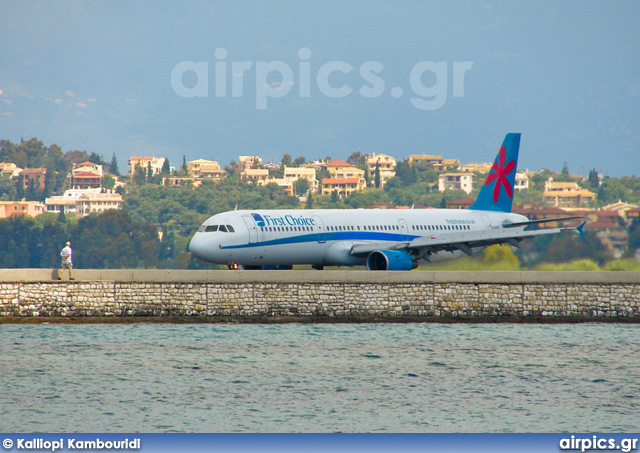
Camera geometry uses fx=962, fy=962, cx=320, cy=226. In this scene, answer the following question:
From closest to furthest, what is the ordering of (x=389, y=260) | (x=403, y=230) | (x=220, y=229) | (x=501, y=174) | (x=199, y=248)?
(x=199, y=248) → (x=220, y=229) → (x=389, y=260) → (x=403, y=230) → (x=501, y=174)

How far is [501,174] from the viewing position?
64875mm

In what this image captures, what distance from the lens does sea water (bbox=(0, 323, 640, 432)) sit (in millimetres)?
29828

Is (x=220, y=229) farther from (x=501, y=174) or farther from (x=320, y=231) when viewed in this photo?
(x=501, y=174)

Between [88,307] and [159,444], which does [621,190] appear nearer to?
[88,307]

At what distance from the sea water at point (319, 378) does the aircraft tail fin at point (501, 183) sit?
47.4 feet

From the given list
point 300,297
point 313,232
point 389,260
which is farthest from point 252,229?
point 389,260

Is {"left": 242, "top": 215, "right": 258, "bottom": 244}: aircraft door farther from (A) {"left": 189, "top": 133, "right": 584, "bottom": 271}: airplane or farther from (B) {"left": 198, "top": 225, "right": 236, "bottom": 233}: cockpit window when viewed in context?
(B) {"left": 198, "top": 225, "right": 236, "bottom": 233}: cockpit window

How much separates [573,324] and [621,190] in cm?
13460

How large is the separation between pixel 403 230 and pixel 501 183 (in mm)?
11848

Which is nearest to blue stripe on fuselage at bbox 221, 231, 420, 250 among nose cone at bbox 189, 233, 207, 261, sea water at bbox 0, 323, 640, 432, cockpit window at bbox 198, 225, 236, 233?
cockpit window at bbox 198, 225, 236, 233

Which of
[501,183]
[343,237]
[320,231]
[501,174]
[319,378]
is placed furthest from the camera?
[501,174]

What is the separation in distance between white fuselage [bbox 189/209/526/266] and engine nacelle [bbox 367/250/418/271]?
1.18m

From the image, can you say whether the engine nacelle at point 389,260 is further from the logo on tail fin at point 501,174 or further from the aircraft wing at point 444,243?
the logo on tail fin at point 501,174

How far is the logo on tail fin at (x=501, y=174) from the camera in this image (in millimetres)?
63750
